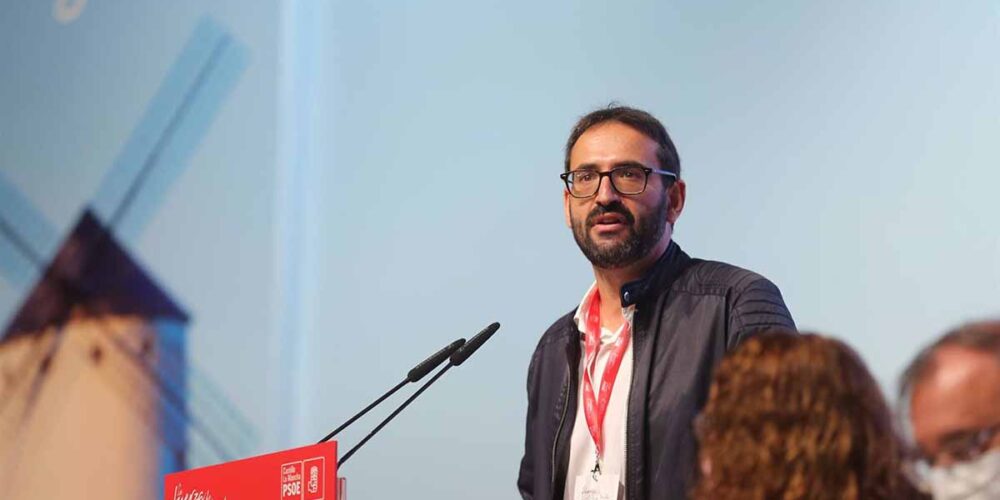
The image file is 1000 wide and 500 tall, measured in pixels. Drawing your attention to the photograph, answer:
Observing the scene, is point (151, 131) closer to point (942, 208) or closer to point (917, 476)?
point (942, 208)

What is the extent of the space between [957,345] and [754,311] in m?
0.97

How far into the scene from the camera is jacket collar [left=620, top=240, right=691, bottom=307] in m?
2.21

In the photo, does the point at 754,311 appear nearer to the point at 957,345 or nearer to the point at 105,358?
the point at 957,345

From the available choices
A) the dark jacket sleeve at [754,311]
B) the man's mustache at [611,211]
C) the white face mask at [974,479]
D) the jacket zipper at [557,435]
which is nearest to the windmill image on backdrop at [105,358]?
the jacket zipper at [557,435]

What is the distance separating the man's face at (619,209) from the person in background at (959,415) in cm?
113

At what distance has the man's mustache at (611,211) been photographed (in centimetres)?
225

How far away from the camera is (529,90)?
3578 mm

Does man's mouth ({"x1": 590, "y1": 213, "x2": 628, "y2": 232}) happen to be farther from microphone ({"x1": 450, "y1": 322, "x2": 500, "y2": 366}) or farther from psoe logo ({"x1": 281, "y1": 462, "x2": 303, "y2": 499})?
psoe logo ({"x1": 281, "y1": 462, "x2": 303, "y2": 499})

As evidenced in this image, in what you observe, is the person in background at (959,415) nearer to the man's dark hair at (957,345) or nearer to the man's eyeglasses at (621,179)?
the man's dark hair at (957,345)

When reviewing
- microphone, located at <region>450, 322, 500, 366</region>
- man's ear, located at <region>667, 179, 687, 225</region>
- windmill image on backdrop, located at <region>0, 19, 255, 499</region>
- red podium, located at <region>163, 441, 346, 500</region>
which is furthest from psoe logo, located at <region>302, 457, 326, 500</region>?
windmill image on backdrop, located at <region>0, 19, 255, 499</region>

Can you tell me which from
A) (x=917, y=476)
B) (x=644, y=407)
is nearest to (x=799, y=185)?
(x=644, y=407)

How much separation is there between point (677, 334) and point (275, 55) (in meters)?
2.38

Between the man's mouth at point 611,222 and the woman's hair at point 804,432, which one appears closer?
the woman's hair at point 804,432

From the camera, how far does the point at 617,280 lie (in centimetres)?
→ 228
